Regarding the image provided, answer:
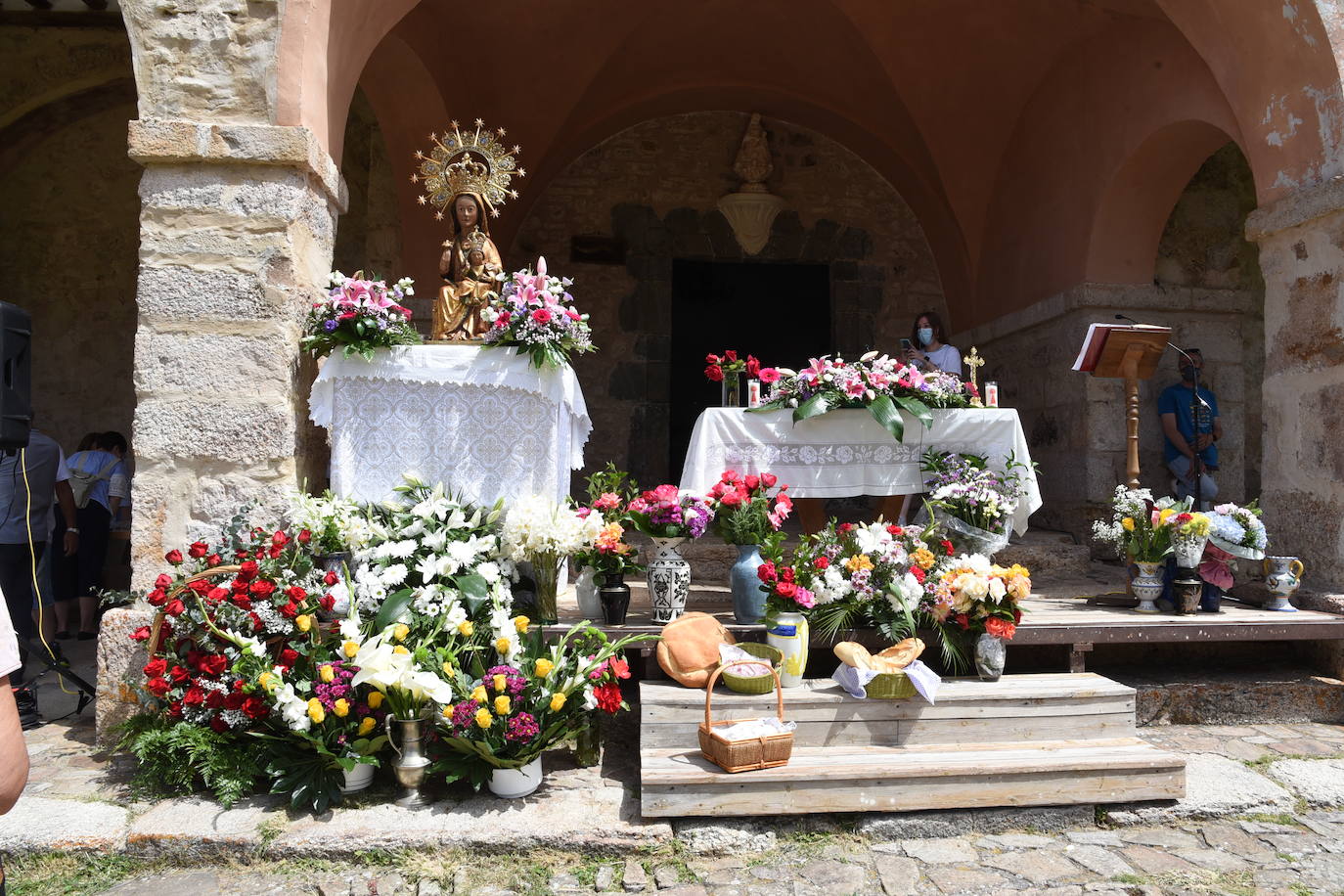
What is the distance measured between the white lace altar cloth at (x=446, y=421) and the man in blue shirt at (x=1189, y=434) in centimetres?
→ 483

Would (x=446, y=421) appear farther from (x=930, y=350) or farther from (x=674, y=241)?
(x=674, y=241)

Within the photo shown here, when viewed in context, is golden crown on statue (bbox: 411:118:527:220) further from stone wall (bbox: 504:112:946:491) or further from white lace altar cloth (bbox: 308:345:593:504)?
stone wall (bbox: 504:112:946:491)

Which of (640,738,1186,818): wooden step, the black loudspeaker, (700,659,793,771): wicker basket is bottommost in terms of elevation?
(640,738,1186,818): wooden step

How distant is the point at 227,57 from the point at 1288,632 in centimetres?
597

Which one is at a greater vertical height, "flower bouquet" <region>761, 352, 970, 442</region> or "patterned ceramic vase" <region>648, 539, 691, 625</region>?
"flower bouquet" <region>761, 352, 970, 442</region>

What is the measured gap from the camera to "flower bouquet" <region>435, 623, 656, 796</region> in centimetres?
333

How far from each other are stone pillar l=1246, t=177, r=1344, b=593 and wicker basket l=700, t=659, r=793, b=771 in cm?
344

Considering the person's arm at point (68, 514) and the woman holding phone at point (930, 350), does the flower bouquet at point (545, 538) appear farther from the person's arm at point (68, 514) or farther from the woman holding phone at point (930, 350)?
the person's arm at point (68, 514)

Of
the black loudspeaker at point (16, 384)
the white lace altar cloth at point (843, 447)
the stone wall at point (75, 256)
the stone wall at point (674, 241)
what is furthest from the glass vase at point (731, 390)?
the stone wall at point (75, 256)

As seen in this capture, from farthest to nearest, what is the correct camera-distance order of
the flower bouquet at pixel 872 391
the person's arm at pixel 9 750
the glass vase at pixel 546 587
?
1. the flower bouquet at pixel 872 391
2. the glass vase at pixel 546 587
3. the person's arm at pixel 9 750

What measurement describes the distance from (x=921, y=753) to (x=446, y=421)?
8.77ft

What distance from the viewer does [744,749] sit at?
10.9ft

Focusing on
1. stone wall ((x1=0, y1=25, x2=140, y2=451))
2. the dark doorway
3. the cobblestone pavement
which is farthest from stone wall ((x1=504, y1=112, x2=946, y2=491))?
the cobblestone pavement

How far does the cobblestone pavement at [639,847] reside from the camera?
298cm
